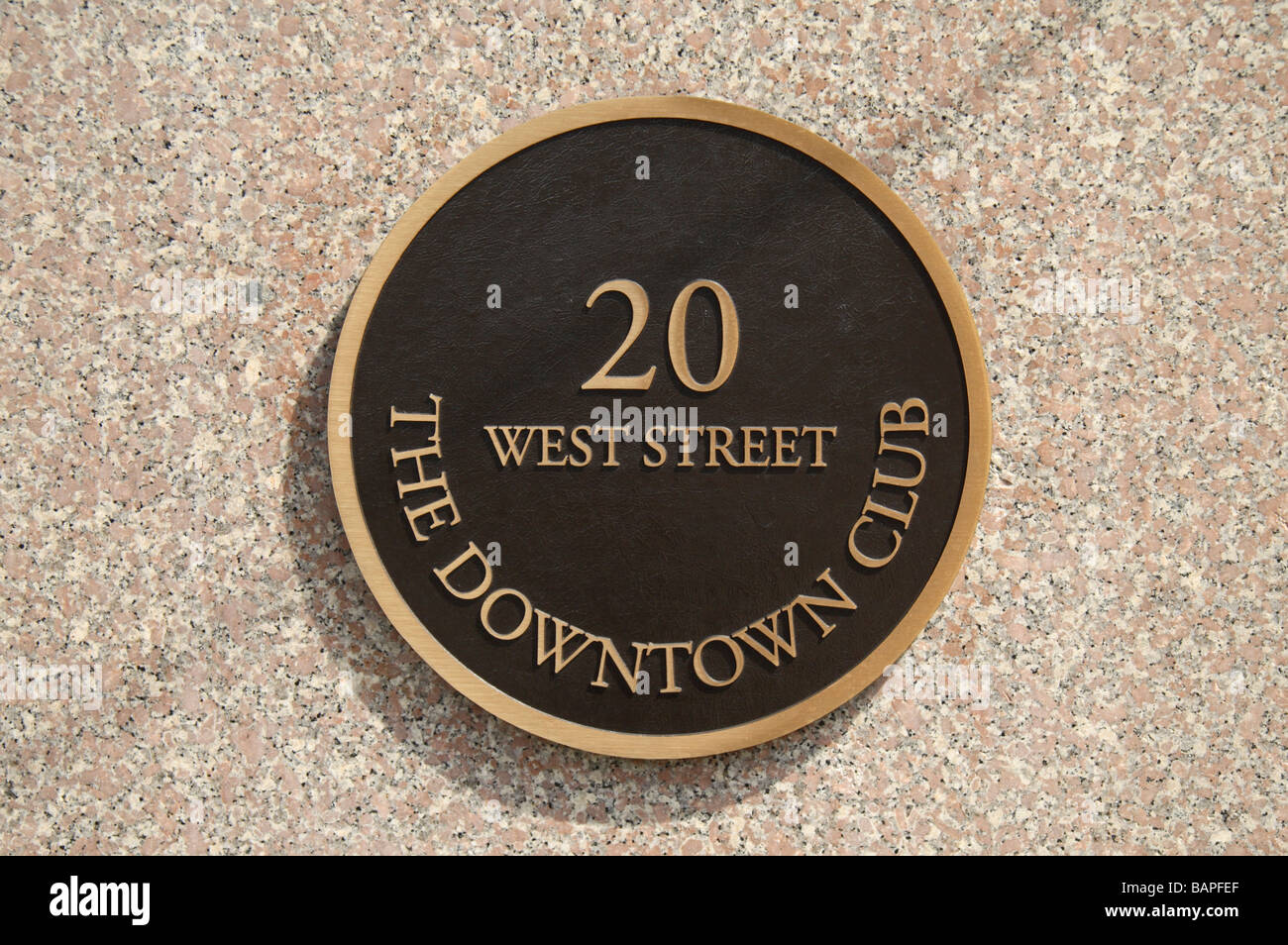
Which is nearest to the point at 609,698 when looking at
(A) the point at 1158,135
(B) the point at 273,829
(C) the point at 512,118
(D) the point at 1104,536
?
(B) the point at 273,829

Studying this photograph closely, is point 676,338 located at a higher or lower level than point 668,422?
higher

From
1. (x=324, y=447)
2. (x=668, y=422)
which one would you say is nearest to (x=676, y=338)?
(x=668, y=422)

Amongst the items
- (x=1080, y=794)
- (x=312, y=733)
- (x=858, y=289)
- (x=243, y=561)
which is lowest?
(x=1080, y=794)

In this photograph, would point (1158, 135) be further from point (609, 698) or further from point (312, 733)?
point (312, 733)

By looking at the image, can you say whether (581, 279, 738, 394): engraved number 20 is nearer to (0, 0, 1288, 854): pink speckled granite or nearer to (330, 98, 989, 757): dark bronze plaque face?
(330, 98, 989, 757): dark bronze plaque face

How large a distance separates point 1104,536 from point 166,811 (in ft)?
11.1

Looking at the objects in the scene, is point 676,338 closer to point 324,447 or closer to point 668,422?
point 668,422

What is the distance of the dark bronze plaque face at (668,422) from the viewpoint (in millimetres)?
2953

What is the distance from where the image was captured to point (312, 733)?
3062mm

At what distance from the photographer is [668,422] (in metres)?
2.99

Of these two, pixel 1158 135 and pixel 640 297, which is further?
pixel 1158 135

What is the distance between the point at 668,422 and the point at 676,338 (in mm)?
280

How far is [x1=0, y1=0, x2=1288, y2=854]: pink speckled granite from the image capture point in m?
3.06

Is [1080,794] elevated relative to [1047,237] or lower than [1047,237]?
lower
